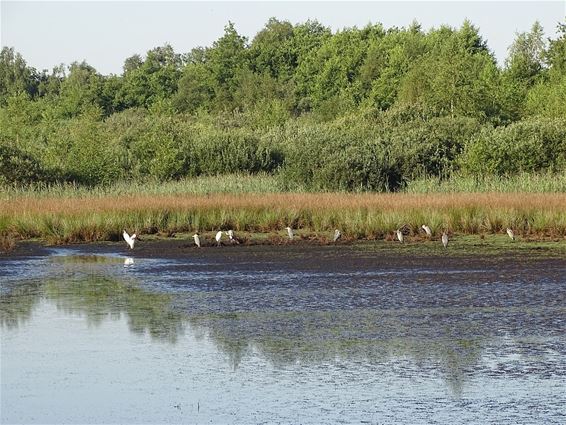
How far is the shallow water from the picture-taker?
8.38 m

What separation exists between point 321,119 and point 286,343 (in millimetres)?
46655

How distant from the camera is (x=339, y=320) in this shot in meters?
12.4

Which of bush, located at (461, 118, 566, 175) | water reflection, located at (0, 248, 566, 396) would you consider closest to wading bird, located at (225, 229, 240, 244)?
water reflection, located at (0, 248, 566, 396)

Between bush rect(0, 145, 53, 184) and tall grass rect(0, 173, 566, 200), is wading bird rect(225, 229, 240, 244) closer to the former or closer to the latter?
tall grass rect(0, 173, 566, 200)

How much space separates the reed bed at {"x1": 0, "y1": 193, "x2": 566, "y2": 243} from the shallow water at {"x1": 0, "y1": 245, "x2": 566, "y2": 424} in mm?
4511

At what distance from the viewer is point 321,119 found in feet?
187

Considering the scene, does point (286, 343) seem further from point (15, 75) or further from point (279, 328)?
point (15, 75)

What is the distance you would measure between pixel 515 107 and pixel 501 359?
45.7 meters

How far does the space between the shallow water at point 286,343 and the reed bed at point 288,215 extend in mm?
4511

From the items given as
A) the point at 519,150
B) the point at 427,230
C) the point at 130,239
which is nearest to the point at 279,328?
the point at 130,239

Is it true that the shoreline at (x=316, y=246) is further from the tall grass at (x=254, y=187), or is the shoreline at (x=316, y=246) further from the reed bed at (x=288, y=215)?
the tall grass at (x=254, y=187)

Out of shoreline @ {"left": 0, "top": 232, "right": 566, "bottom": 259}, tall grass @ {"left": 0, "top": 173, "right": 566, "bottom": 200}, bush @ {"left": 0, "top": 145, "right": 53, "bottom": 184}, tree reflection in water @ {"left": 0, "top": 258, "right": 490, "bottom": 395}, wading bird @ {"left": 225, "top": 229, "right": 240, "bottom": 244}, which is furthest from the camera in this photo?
bush @ {"left": 0, "top": 145, "right": 53, "bottom": 184}

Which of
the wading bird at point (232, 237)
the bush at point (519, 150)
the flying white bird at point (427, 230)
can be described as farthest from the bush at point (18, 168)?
the flying white bird at point (427, 230)

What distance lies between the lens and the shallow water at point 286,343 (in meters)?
8.38
